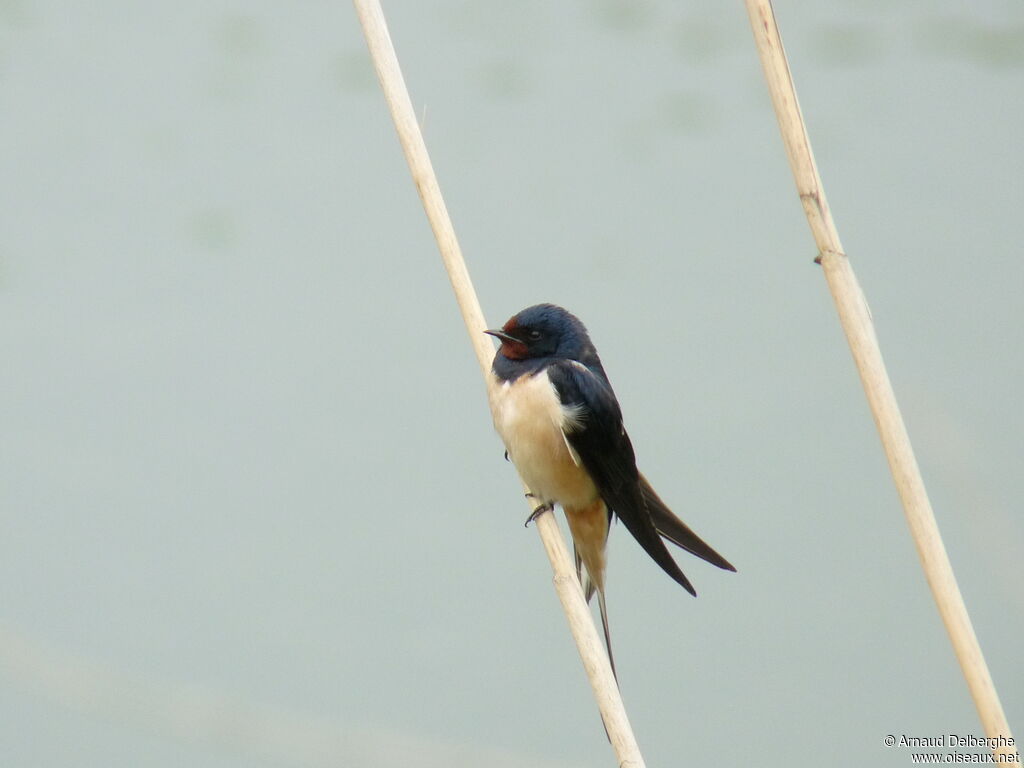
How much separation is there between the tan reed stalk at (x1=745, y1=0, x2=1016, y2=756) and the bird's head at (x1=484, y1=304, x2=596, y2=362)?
685 millimetres

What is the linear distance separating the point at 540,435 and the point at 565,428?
0.04m

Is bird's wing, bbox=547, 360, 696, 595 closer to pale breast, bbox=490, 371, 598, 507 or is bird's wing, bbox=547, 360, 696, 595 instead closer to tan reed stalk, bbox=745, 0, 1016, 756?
pale breast, bbox=490, 371, 598, 507

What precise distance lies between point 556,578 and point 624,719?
0.20m

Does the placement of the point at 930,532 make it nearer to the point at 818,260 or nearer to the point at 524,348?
the point at 818,260

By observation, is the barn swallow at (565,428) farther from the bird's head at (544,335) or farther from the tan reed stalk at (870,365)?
the tan reed stalk at (870,365)

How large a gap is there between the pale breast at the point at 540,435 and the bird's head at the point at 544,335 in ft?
0.16

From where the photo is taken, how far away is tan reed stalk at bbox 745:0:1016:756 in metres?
1.04

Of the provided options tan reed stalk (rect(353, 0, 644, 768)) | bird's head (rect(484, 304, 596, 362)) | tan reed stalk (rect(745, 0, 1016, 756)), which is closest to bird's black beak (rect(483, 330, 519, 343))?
bird's head (rect(484, 304, 596, 362))

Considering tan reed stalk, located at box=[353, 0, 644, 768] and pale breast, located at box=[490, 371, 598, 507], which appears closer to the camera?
tan reed stalk, located at box=[353, 0, 644, 768]

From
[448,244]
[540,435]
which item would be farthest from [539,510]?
[448,244]

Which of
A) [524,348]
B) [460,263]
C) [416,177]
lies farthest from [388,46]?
[524,348]

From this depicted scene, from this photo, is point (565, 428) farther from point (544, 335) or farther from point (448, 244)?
point (448, 244)

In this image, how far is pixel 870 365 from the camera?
1075 millimetres

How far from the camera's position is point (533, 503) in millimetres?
1727
